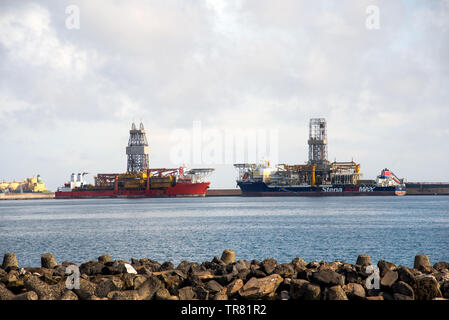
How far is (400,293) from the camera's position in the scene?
11.1 meters

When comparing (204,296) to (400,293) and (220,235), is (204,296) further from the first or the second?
(220,235)

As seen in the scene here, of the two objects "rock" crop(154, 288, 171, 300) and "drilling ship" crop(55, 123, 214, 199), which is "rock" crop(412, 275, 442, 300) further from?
"drilling ship" crop(55, 123, 214, 199)

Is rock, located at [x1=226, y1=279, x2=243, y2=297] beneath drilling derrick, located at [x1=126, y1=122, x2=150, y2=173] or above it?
beneath

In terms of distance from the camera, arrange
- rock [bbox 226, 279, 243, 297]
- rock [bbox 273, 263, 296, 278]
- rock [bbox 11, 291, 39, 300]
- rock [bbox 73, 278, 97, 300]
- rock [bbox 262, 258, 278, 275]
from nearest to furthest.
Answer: rock [bbox 11, 291, 39, 300] < rock [bbox 73, 278, 97, 300] < rock [bbox 226, 279, 243, 297] < rock [bbox 273, 263, 296, 278] < rock [bbox 262, 258, 278, 275]

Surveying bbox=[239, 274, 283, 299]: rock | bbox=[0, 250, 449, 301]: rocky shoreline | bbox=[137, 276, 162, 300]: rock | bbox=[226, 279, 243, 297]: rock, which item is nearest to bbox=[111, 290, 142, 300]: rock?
bbox=[0, 250, 449, 301]: rocky shoreline

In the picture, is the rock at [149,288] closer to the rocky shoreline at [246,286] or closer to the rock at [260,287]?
the rocky shoreline at [246,286]

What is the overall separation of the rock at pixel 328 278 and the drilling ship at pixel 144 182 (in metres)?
122

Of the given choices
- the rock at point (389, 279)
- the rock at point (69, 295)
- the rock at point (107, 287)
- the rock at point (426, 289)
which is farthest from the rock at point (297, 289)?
the rock at point (69, 295)

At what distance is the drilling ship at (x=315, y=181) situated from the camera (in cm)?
12569

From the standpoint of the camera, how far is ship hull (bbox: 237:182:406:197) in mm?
124938

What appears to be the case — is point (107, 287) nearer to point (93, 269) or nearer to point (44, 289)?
point (44, 289)

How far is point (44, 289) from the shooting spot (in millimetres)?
11117

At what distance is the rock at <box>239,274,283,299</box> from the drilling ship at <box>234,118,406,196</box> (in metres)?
116
